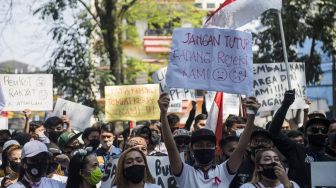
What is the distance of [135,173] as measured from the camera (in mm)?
5922

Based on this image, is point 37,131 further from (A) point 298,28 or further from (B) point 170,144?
(A) point 298,28

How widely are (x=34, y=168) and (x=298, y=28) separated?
12970 millimetres

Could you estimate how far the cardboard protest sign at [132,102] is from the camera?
42.4 feet

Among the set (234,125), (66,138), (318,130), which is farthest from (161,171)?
(234,125)

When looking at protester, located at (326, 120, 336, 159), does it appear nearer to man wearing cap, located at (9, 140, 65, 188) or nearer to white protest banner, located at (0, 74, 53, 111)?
man wearing cap, located at (9, 140, 65, 188)

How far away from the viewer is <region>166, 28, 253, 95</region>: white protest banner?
24.6 feet

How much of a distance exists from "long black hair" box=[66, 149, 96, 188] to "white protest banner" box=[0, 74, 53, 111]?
6.70 meters

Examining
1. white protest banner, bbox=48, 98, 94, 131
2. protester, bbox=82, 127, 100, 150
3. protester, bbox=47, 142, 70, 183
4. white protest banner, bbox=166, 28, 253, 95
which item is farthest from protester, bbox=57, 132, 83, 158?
white protest banner, bbox=48, 98, 94, 131

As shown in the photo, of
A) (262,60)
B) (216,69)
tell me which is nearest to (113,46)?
(262,60)

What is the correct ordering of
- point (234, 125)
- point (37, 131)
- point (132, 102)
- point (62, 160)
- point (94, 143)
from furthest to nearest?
point (132, 102)
point (37, 131)
point (234, 125)
point (94, 143)
point (62, 160)

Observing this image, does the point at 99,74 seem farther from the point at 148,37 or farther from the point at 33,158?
the point at 148,37

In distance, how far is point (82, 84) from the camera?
17594 millimetres

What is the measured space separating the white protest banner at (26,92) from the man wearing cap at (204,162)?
7034 millimetres

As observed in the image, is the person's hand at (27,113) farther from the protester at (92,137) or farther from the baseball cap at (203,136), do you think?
the baseball cap at (203,136)
